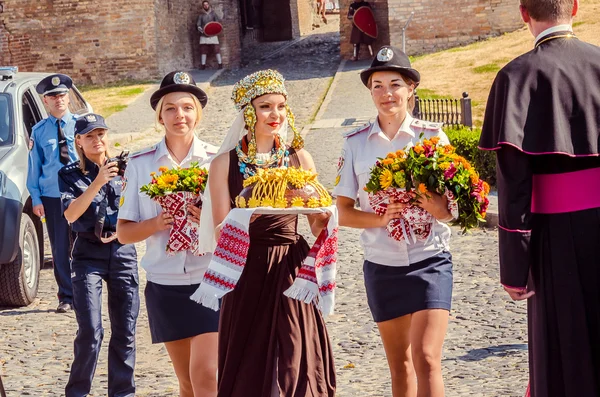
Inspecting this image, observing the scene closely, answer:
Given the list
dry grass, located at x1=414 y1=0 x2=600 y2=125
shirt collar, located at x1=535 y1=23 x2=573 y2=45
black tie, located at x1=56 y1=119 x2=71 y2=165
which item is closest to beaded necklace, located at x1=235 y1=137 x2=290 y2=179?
shirt collar, located at x1=535 y1=23 x2=573 y2=45

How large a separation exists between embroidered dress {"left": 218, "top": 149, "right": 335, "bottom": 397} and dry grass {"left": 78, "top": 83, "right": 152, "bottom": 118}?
20020 mm

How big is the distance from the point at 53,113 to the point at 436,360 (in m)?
6.07

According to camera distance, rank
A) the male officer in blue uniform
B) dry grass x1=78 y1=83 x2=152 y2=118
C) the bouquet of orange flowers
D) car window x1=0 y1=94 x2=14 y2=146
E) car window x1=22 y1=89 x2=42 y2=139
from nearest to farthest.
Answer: the bouquet of orange flowers
the male officer in blue uniform
car window x1=0 y1=94 x2=14 y2=146
car window x1=22 y1=89 x2=42 y2=139
dry grass x1=78 y1=83 x2=152 y2=118

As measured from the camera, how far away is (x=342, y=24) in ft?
107

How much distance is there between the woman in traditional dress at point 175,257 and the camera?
6.01 metres

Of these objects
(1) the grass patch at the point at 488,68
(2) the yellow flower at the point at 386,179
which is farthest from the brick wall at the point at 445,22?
(2) the yellow flower at the point at 386,179

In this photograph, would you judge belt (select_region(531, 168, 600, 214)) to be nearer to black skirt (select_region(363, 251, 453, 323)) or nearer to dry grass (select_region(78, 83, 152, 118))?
black skirt (select_region(363, 251, 453, 323))

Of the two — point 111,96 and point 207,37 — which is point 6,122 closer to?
point 111,96

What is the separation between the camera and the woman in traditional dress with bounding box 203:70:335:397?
17.8ft

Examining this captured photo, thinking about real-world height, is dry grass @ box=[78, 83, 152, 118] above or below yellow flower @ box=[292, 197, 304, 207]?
below

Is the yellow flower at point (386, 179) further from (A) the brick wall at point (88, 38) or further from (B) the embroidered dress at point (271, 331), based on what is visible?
(A) the brick wall at point (88, 38)

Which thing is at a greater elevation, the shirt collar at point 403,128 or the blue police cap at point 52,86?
the blue police cap at point 52,86

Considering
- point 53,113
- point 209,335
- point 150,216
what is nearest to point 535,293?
point 209,335

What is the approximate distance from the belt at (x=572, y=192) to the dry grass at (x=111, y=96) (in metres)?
21.1
